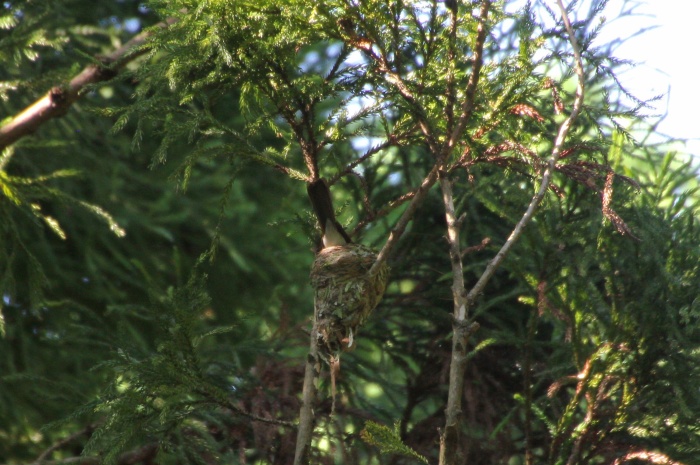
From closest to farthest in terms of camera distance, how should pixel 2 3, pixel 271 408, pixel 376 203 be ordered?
1. pixel 271 408
2. pixel 376 203
3. pixel 2 3

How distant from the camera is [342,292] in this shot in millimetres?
1302

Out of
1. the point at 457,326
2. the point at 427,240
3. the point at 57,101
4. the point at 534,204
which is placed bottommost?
the point at 457,326

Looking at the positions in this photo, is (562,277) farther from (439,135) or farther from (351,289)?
(351,289)

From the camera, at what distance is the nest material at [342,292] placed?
129 centimetres

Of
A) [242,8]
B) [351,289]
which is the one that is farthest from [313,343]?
[242,8]

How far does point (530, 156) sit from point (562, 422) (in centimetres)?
52

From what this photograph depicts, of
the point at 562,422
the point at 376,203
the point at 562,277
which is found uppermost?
the point at 376,203

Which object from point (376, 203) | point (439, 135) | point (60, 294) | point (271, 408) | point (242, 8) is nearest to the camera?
point (242, 8)

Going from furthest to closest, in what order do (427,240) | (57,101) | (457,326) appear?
(427,240)
(57,101)
(457,326)

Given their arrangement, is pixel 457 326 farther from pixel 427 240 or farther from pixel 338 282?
pixel 427 240

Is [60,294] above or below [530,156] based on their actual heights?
above

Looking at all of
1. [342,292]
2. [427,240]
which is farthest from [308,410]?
[427,240]

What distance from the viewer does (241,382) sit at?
6.17 ft

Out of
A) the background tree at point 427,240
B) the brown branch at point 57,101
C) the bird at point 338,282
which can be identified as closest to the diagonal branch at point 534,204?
the background tree at point 427,240
